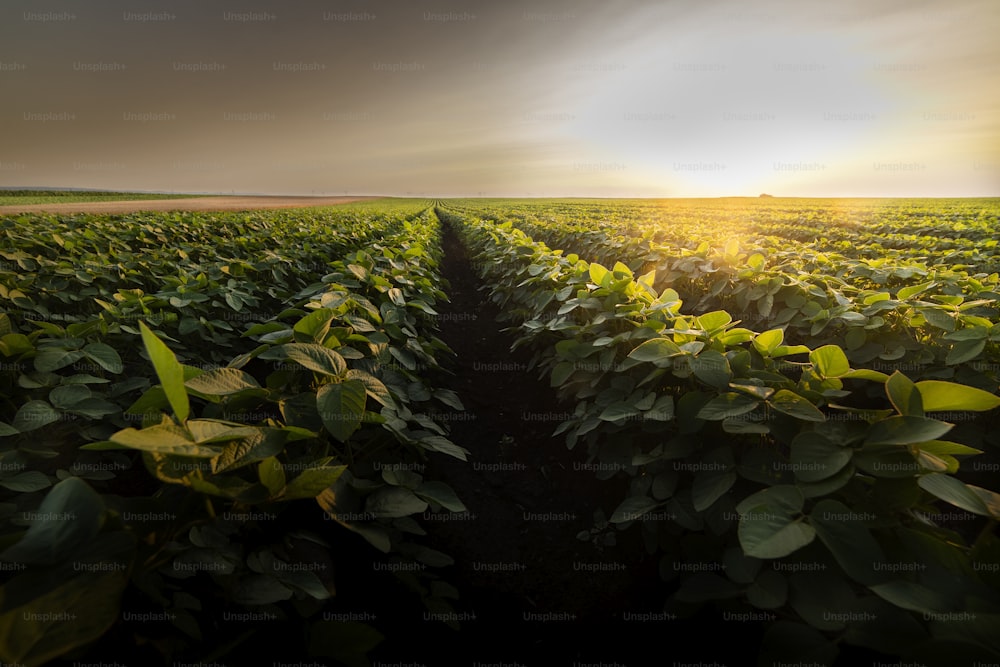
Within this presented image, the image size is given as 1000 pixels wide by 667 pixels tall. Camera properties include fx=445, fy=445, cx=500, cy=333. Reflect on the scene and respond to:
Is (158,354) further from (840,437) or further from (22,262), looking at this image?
(22,262)

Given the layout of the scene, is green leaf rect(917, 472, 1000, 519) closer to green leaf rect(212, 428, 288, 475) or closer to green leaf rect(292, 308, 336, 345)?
green leaf rect(212, 428, 288, 475)

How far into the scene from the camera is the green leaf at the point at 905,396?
119 centimetres

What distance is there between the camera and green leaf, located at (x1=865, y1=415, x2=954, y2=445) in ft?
3.51

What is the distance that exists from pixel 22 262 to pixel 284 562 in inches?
199

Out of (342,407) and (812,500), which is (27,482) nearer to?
(342,407)

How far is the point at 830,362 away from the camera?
1602 mm

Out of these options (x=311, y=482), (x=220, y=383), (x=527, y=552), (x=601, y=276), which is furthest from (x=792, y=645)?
(x=601, y=276)

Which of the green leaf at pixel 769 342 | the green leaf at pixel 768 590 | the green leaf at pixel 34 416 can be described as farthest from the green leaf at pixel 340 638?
the green leaf at pixel 769 342

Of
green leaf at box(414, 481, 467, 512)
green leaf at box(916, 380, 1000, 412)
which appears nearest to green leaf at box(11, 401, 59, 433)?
green leaf at box(414, 481, 467, 512)

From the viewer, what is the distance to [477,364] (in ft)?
17.5

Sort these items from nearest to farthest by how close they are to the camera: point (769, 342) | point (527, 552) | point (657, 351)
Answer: point (657, 351), point (769, 342), point (527, 552)

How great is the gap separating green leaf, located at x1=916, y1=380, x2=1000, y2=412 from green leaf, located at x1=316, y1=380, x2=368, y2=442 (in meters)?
1.51

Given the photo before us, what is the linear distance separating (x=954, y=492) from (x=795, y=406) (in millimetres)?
419

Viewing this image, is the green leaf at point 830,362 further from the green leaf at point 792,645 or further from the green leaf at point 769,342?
the green leaf at point 792,645
